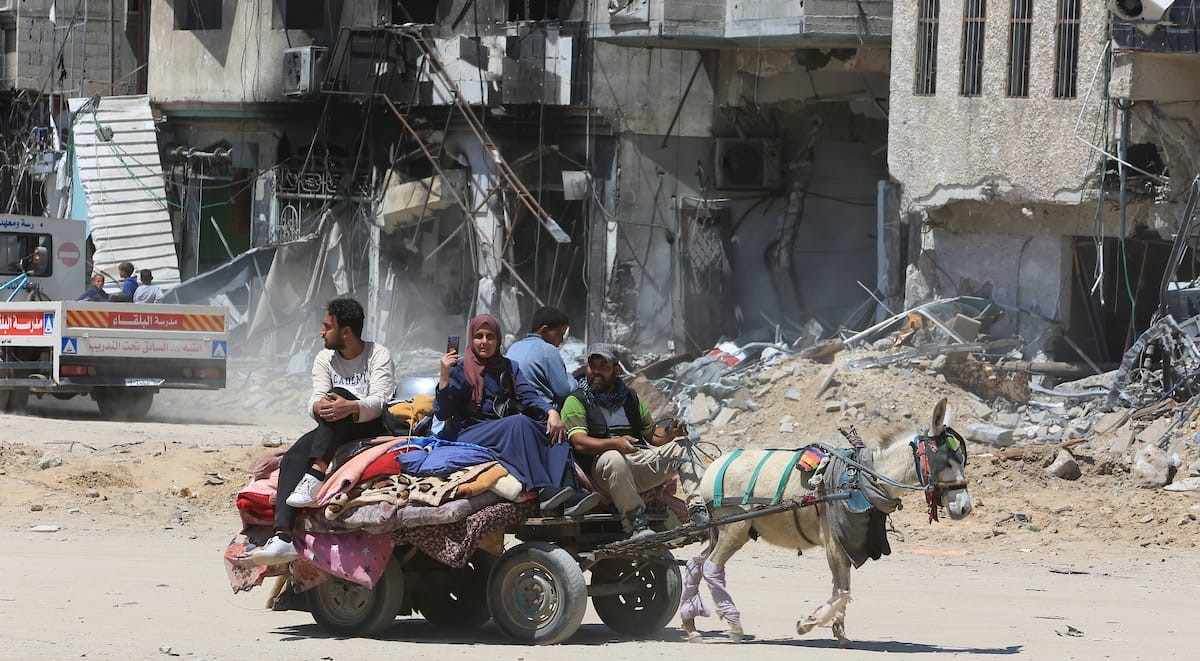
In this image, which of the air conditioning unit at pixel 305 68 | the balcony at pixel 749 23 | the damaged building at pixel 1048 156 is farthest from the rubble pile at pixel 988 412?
the air conditioning unit at pixel 305 68

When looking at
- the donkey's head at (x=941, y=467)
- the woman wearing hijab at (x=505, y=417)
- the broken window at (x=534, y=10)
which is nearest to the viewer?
the donkey's head at (x=941, y=467)

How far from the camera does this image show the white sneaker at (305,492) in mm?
9508

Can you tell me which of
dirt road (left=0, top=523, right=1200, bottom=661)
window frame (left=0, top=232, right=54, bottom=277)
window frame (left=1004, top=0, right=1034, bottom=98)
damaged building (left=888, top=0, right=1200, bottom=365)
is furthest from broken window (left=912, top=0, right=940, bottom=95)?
window frame (left=0, top=232, right=54, bottom=277)

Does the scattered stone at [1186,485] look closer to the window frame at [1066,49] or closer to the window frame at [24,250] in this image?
the window frame at [1066,49]

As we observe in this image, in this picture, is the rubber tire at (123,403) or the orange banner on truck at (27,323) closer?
the orange banner on truck at (27,323)

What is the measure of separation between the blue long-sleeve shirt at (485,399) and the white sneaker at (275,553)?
1.07m

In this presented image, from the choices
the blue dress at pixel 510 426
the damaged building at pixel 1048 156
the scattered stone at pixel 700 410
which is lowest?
the scattered stone at pixel 700 410

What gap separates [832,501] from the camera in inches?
381

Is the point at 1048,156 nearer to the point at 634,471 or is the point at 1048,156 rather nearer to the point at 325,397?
the point at 634,471

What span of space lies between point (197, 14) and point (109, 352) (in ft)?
41.8

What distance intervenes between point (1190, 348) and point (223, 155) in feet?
63.4

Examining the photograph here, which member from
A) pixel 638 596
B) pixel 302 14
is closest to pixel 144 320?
pixel 302 14

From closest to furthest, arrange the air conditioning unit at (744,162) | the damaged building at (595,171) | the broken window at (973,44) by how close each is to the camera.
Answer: the broken window at (973,44) < the damaged building at (595,171) < the air conditioning unit at (744,162)

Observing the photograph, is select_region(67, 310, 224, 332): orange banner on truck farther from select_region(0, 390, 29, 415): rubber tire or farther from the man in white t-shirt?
the man in white t-shirt
